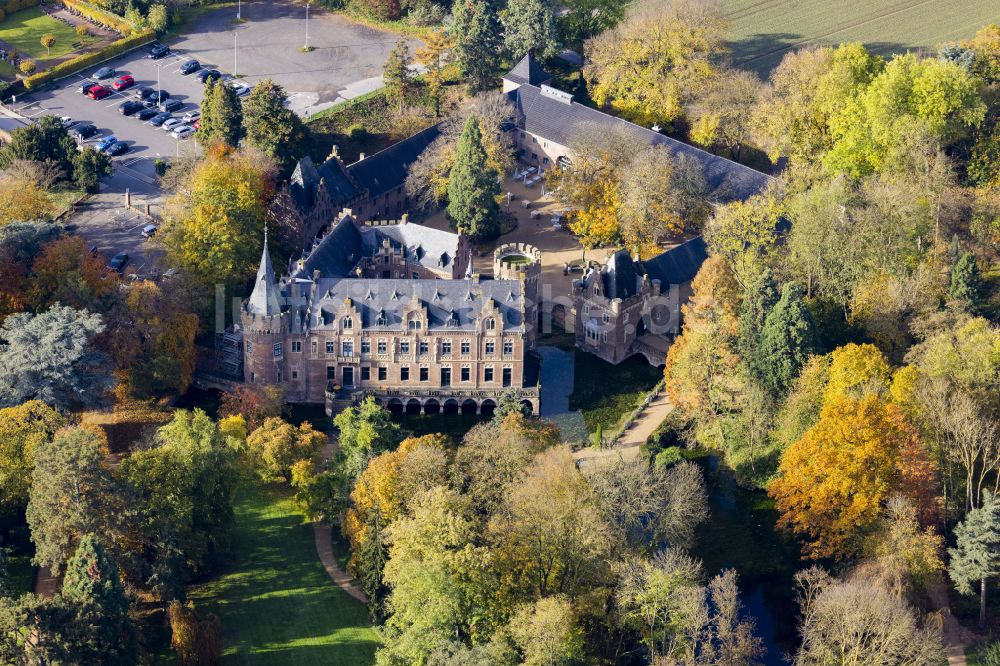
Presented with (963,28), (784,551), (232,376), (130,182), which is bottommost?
(784,551)

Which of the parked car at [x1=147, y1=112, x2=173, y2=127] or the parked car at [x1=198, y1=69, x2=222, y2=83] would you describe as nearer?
the parked car at [x1=147, y1=112, x2=173, y2=127]

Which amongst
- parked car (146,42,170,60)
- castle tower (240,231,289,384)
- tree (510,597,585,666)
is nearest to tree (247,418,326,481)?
castle tower (240,231,289,384)

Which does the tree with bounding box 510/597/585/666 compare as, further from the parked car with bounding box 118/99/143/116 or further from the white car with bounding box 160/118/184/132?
the parked car with bounding box 118/99/143/116

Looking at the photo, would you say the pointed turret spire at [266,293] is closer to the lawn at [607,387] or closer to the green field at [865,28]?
the lawn at [607,387]

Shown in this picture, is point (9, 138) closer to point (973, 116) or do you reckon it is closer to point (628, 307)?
point (628, 307)

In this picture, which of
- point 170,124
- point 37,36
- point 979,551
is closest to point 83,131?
point 170,124

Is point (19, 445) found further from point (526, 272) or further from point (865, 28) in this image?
point (865, 28)

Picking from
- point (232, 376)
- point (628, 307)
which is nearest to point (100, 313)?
point (232, 376)
